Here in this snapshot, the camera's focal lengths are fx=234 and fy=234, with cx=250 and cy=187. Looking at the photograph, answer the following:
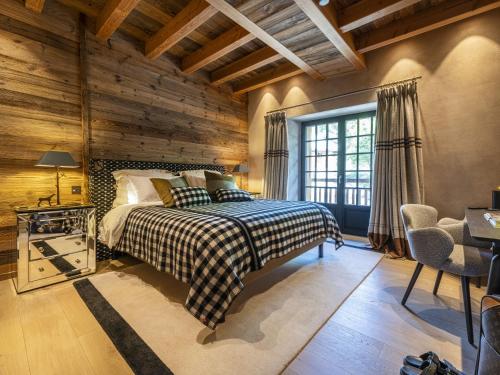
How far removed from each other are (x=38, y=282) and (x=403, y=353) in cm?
300

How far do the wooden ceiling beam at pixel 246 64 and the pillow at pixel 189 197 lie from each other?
7.27 feet

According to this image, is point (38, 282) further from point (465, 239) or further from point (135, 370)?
point (465, 239)

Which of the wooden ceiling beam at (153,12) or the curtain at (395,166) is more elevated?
the wooden ceiling beam at (153,12)

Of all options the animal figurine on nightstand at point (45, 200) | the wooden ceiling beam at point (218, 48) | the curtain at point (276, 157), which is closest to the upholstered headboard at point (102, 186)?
the animal figurine on nightstand at point (45, 200)

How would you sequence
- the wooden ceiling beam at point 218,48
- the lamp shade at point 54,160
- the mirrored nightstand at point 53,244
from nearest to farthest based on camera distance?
the mirrored nightstand at point 53,244 → the lamp shade at point 54,160 → the wooden ceiling beam at point 218,48

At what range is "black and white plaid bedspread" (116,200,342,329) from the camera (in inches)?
61.2

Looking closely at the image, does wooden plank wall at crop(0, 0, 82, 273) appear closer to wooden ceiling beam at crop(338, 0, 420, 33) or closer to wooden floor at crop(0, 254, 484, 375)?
wooden floor at crop(0, 254, 484, 375)

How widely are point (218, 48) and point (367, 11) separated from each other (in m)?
1.84

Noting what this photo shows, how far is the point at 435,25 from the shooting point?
2.72m

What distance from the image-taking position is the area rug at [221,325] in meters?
1.37

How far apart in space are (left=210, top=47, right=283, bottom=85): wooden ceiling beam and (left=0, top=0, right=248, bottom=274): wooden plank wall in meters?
0.38

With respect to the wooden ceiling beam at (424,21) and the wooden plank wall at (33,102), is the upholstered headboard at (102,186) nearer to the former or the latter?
the wooden plank wall at (33,102)

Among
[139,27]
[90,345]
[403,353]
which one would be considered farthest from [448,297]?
Result: [139,27]

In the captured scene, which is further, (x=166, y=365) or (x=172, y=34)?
(x=172, y=34)
